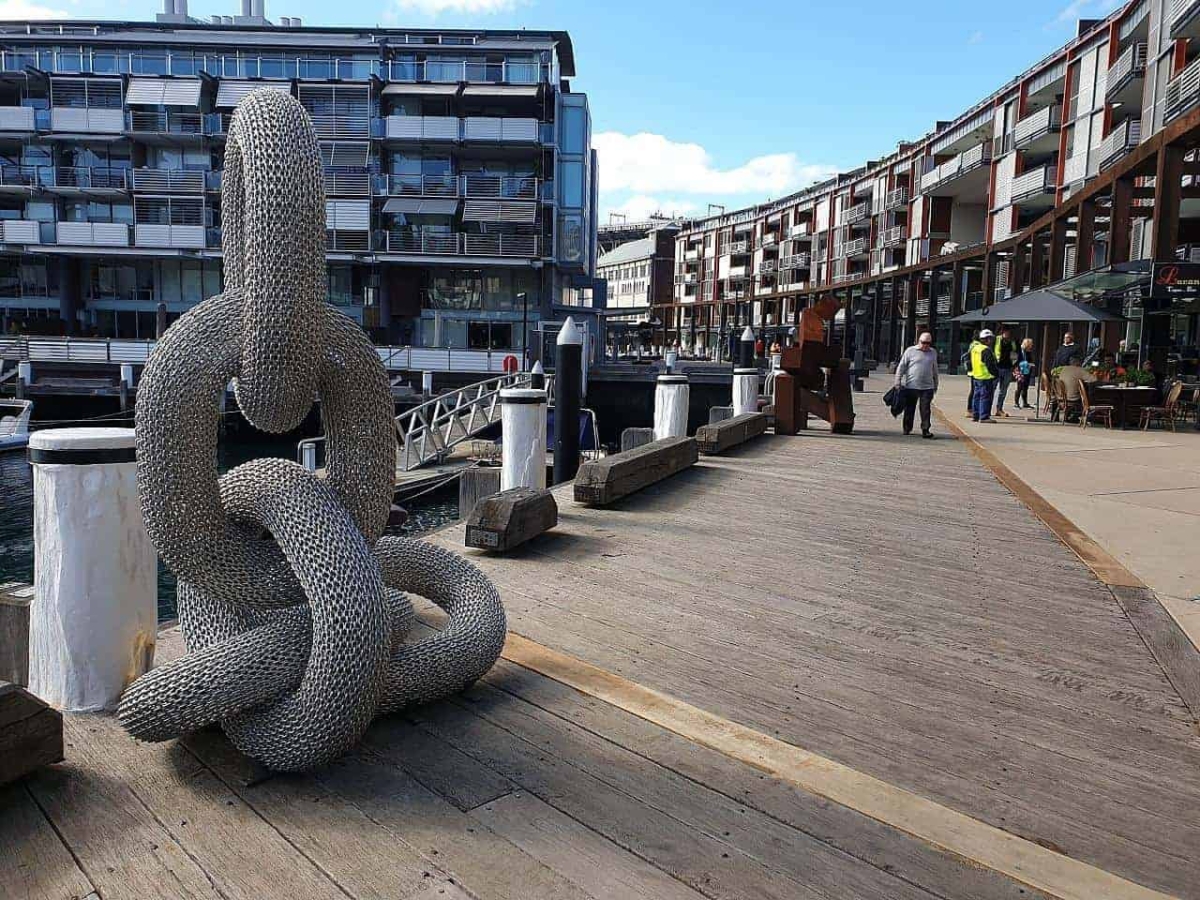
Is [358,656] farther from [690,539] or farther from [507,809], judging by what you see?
[690,539]

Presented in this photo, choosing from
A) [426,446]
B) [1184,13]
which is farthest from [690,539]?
[1184,13]

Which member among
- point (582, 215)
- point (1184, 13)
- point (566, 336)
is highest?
point (1184, 13)

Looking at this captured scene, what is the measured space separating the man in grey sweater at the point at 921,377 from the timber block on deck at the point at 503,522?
9179 mm

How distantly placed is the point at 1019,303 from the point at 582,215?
1011 inches

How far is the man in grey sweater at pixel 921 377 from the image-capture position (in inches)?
518

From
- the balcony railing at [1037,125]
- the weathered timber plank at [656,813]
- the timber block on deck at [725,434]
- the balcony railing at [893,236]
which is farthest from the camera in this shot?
the balcony railing at [893,236]

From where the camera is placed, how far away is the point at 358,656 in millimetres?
2471

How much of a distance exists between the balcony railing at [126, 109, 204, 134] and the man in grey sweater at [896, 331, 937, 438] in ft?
123

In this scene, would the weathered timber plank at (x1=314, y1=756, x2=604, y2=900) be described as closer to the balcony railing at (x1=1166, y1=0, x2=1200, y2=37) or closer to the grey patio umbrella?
the grey patio umbrella

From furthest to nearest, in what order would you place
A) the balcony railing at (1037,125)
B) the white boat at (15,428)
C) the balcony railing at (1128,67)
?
the balcony railing at (1037,125)
the balcony railing at (1128,67)
the white boat at (15,428)

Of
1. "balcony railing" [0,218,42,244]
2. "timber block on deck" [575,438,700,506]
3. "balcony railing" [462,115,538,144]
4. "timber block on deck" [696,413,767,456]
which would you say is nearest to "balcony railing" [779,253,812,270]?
"balcony railing" [462,115,538,144]

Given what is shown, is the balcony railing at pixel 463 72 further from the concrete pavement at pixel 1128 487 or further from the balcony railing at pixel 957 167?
the concrete pavement at pixel 1128 487

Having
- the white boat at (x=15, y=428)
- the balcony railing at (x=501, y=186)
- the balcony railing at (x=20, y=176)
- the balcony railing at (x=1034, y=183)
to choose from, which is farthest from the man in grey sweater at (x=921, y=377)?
the balcony railing at (x=20, y=176)

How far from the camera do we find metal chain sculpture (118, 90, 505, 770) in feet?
8.09
